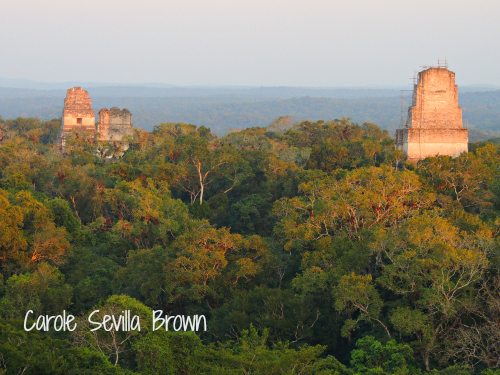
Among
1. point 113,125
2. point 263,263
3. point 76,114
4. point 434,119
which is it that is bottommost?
point 263,263

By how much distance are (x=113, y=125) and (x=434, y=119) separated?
20.3 metres

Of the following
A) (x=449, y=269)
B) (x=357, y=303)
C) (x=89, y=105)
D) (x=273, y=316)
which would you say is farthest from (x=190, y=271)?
(x=89, y=105)

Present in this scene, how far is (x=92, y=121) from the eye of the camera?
5350cm

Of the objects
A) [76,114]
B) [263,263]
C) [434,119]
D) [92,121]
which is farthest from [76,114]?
[263,263]

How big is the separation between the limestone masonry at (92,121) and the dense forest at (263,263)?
1313 cm

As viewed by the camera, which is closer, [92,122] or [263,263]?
[263,263]

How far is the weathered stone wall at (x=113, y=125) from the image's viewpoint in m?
51.8

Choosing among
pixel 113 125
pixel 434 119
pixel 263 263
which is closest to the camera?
pixel 263 263

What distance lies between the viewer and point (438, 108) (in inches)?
1430

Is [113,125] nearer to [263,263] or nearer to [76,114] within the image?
[76,114]

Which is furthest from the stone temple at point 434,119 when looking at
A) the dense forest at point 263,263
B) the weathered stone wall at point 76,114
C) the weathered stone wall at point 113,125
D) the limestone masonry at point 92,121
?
the weathered stone wall at point 76,114

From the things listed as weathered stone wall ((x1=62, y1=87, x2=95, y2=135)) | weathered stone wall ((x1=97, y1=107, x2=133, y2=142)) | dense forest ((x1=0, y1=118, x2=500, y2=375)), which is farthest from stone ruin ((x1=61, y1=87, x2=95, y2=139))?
dense forest ((x1=0, y1=118, x2=500, y2=375))

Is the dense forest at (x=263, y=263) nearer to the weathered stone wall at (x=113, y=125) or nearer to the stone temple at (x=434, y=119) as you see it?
the stone temple at (x=434, y=119)

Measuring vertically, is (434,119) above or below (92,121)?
above
